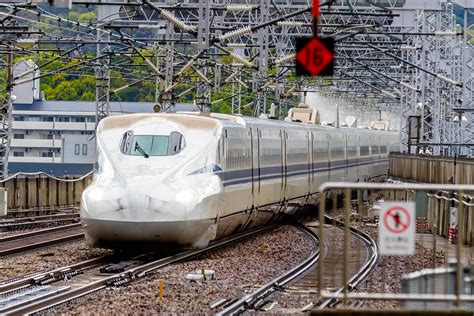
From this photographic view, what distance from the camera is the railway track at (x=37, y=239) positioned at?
24.2 metres

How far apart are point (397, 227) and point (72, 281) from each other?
26.7ft

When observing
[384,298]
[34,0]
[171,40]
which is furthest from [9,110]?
[384,298]

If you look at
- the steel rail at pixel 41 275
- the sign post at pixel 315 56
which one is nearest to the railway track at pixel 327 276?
the sign post at pixel 315 56

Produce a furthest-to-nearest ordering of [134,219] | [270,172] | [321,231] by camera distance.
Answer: [270,172], [134,219], [321,231]

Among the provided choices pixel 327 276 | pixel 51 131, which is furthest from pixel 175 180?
pixel 51 131

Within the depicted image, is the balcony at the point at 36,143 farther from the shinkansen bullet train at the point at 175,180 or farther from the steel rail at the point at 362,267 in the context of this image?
the steel rail at the point at 362,267

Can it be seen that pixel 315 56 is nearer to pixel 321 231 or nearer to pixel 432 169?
pixel 321 231

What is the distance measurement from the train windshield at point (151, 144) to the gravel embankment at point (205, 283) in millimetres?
2006

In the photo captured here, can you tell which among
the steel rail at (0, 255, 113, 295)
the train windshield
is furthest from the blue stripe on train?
the steel rail at (0, 255, 113, 295)

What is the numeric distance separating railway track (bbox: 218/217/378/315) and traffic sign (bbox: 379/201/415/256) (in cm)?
60

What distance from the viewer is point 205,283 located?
59.0 ft

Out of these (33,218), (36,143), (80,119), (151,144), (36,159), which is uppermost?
(151,144)

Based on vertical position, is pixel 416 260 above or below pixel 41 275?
above

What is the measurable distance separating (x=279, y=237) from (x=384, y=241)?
17.6 m
